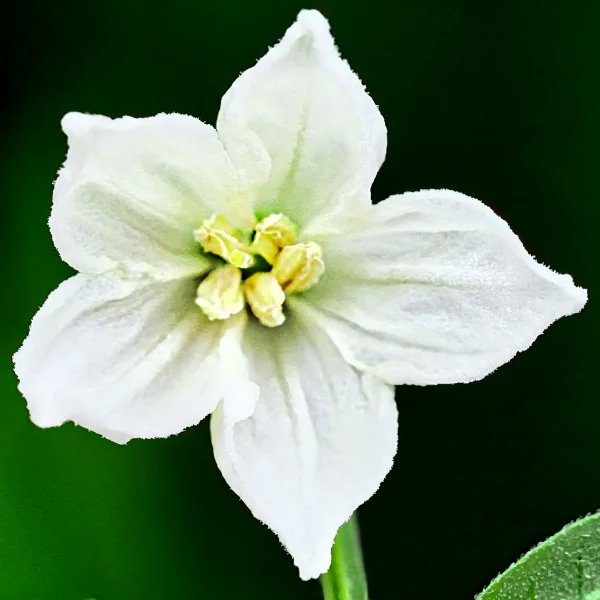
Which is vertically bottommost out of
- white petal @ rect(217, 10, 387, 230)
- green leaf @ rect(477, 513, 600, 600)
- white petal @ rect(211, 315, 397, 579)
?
green leaf @ rect(477, 513, 600, 600)

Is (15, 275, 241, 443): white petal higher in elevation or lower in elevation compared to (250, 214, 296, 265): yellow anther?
lower

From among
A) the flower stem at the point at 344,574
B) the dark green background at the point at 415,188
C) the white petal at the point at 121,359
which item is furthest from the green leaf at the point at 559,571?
the dark green background at the point at 415,188

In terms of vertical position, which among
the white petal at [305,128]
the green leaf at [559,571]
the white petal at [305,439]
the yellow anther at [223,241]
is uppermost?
the white petal at [305,128]

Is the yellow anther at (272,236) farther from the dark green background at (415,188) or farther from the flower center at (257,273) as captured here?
the dark green background at (415,188)

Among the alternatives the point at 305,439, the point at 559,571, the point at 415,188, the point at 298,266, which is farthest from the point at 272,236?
the point at 415,188

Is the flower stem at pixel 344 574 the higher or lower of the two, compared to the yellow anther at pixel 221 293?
lower

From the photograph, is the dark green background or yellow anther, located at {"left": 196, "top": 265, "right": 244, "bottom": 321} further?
the dark green background

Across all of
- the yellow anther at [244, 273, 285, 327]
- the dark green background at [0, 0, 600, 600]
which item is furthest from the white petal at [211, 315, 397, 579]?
the dark green background at [0, 0, 600, 600]

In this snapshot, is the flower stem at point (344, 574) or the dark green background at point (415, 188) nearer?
the flower stem at point (344, 574)

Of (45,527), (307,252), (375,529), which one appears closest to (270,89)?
(307,252)

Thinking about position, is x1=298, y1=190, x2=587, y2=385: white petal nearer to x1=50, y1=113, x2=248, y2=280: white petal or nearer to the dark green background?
x1=50, y1=113, x2=248, y2=280: white petal
